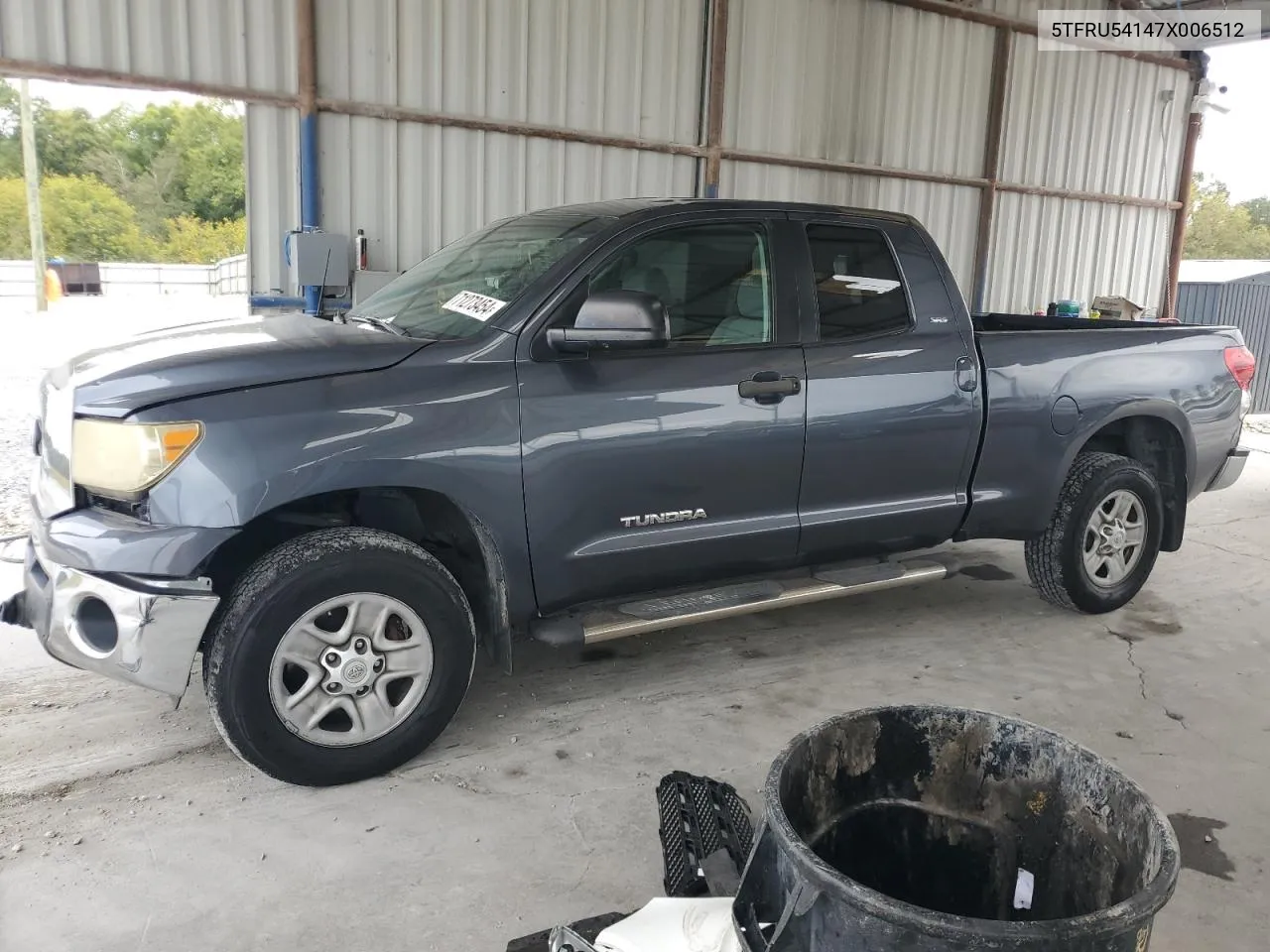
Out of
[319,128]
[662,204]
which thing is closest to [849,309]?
[662,204]

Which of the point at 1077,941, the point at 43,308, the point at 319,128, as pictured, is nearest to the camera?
the point at 1077,941

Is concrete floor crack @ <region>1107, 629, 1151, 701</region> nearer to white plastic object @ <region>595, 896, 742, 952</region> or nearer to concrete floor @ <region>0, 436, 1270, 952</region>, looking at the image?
concrete floor @ <region>0, 436, 1270, 952</region>

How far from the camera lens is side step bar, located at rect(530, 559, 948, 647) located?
331 cm

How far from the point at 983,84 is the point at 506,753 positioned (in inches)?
399

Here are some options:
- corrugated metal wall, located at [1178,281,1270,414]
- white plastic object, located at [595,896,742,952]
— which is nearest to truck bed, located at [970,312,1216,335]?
white plastic object, located at [595,896,742,952]

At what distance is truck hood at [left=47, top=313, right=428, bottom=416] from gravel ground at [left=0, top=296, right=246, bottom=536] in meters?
0.48

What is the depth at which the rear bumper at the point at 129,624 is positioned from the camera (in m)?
2.67

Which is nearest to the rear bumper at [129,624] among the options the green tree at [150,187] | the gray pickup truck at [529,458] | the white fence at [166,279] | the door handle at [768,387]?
the gray pickup truck at [529,458]

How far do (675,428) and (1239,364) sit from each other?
3.25 metres

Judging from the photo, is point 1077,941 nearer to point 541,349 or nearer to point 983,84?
point 541,349

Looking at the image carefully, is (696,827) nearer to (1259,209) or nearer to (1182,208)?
(1182,208)

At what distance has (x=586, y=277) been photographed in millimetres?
3301

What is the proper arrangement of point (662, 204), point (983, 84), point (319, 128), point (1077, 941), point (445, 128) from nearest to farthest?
point (1077, 941)
point (662, 204)
point (319, 128)
point (445, 128)
point (983, 84)

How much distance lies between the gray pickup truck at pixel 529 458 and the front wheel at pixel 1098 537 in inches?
1.1
